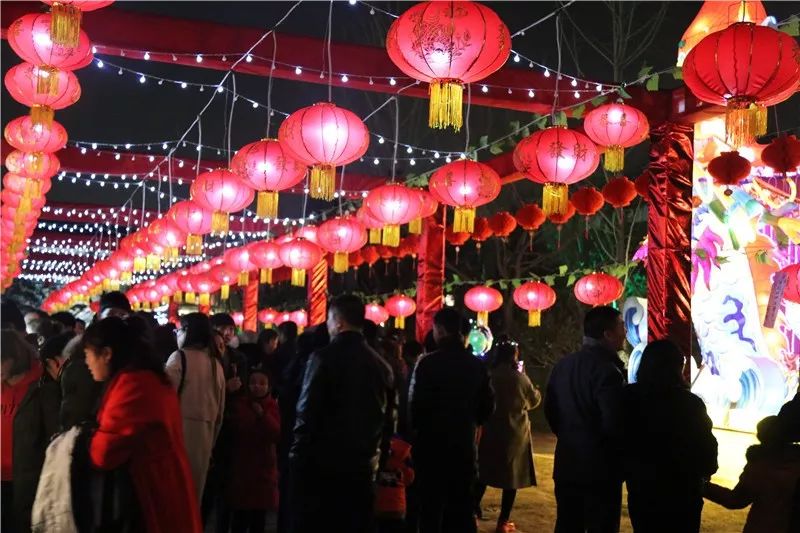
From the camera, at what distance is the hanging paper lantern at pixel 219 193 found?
786 centimetres

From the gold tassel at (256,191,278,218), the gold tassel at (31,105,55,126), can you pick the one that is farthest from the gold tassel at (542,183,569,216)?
the gold tassel at (31,105,55,126)

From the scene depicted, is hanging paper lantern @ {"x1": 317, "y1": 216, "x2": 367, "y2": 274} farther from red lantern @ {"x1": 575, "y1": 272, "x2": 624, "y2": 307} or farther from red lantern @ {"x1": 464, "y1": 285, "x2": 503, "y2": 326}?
red lantern @ {"x1": 464, "y1": 285, "x2": 503, "y2": 326}

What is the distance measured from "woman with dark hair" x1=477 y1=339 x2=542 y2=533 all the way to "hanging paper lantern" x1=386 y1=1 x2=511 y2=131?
2542mm

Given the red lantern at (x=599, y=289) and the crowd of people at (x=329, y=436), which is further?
the red lantern at (x=599, y=289)

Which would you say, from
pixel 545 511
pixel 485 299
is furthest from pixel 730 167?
pixel 485 299

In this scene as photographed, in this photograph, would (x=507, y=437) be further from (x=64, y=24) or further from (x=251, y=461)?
(x=64, y=24)

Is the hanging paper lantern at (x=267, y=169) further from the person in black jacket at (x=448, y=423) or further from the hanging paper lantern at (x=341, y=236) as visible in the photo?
the person in black jacket at (x=448, y=423)

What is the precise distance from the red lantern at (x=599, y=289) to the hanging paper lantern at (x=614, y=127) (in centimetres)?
308

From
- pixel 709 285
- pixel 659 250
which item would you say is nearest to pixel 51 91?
pixel 659 250

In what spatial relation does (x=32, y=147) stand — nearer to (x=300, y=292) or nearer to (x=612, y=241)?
(x=612, y=241)

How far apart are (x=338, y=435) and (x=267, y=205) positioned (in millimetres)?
3272

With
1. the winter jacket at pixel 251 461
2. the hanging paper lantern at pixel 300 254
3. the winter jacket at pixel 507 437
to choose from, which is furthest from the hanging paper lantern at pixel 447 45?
the hanging paper lantern at pixel 300 254

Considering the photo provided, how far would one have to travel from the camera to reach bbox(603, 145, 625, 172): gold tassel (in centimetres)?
660

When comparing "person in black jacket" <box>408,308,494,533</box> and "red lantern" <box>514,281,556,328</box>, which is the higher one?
"red lantern" <box>514,281,556,328</box>
